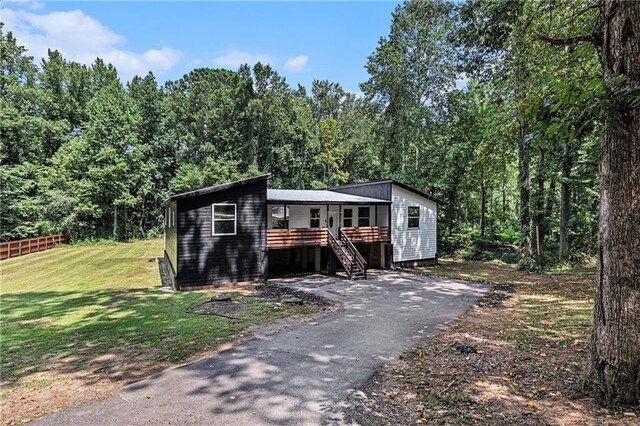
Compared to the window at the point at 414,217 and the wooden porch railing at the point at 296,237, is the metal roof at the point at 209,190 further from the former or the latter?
the window at the point at 414,217

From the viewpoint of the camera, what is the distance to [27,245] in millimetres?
22547

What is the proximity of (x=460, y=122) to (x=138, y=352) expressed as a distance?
23.8 metres

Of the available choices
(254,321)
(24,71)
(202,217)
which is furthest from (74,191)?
(254,321)

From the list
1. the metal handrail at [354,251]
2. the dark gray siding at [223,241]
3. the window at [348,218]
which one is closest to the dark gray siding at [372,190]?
the window at [348,218]

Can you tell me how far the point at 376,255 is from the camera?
1812cm

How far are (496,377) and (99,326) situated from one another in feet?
27.8

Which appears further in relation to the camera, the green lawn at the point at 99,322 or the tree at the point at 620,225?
the green lawn at the point at 99,322

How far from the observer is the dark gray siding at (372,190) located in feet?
57.8

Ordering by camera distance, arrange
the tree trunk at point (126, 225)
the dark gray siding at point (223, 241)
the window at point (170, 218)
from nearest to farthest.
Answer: the dark gray siding at point (223, 241) → the window at point (170, 218) → the tree trunk at point (126, 225)

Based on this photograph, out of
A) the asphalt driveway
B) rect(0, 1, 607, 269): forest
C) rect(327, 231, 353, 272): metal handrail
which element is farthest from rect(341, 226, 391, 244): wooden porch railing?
the asphalt driveway

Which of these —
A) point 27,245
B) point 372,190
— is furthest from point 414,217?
point 27,245

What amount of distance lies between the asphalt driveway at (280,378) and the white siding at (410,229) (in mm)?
9021

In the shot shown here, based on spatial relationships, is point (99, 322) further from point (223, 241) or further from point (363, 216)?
point (363, 216)

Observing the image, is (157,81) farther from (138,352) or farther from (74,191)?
(138,352)
